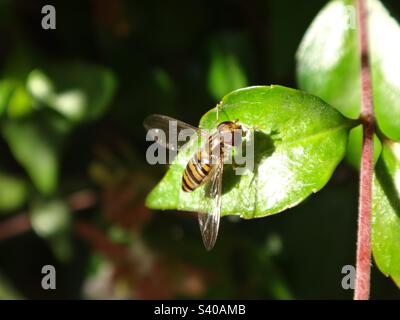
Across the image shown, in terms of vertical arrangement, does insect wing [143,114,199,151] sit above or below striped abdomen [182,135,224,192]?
above

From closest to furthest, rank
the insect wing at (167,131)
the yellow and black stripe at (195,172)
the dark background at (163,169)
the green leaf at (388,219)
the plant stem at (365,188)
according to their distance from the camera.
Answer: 1. the plant stem at (365,188)
2. the green leaf at (388,219)
3. the yellow and black stripe at (195,172)
4. the insect wing at (167,131)
5. the dark background at (163,169)

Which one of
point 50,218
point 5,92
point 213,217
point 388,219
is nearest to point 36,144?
point 5,92

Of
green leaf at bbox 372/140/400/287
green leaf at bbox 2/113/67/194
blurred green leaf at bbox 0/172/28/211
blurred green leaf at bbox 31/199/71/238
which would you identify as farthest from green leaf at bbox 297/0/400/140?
blurred green leaf at bbox 0/172/28/211

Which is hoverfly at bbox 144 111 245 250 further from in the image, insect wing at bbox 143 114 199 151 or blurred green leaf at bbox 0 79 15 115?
blurred green leaf at bbox 0 79 15 115

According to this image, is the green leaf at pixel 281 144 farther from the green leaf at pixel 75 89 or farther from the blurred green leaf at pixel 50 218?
the blurred green leaf at pixel 50 218

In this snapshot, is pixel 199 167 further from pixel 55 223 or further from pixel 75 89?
pixel 55 223

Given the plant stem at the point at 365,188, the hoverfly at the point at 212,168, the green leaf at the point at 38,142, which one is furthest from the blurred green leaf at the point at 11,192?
the plant stem at the point at 365,188

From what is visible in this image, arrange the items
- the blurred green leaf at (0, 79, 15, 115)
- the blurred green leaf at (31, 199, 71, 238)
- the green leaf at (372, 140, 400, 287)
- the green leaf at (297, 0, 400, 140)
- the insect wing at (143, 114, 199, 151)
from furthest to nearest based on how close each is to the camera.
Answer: the blurred green leaf at (31, 199, 71, 238) < the blurred green leaf at (0, 79, 15, 115) < the insect wing at (143, 114, 199, 151) < the green leaf at (297, 0, 400, 140) < the green leaf at (372, 140, 400, 287)

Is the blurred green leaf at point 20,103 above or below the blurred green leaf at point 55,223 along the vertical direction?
above
